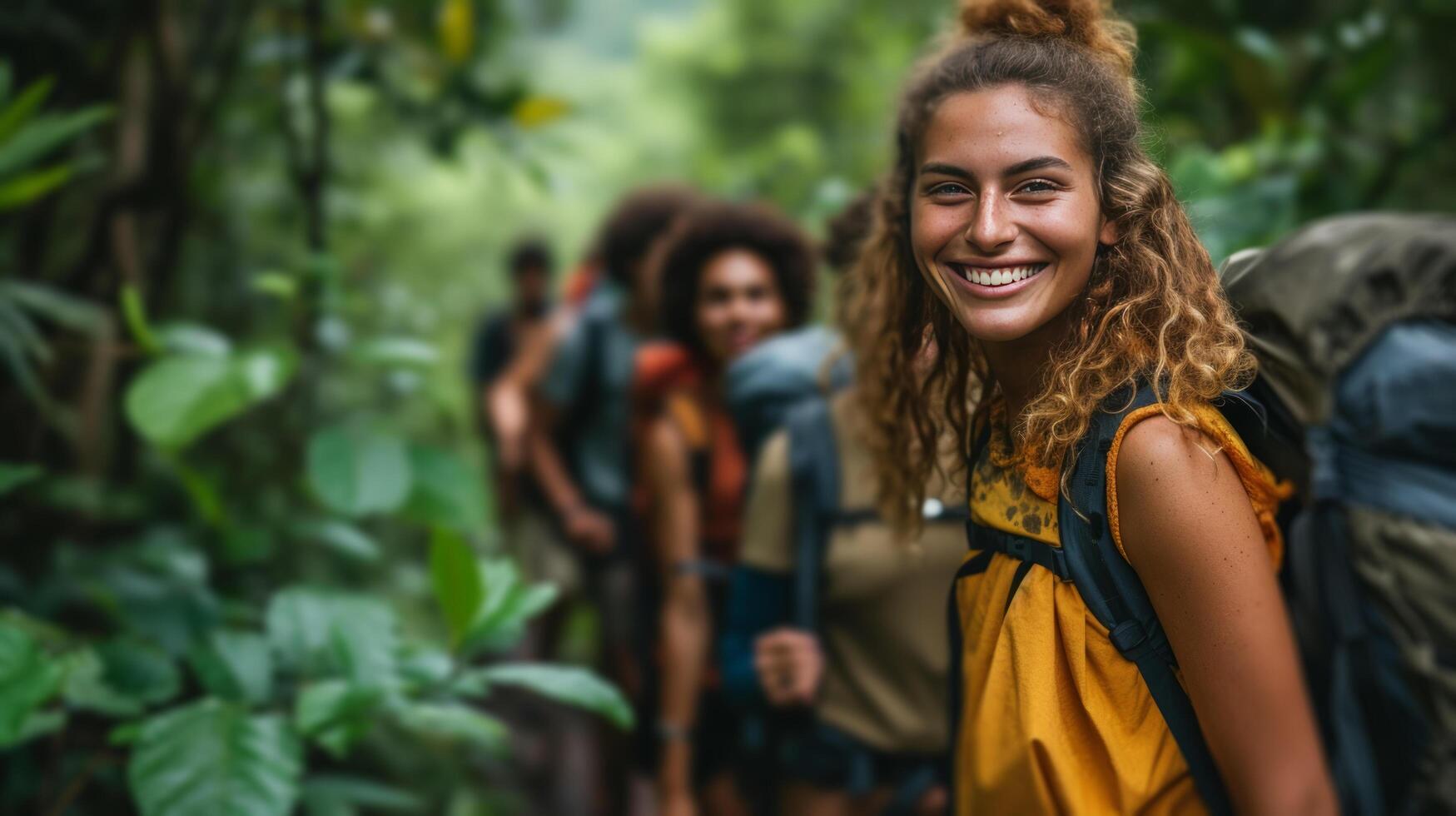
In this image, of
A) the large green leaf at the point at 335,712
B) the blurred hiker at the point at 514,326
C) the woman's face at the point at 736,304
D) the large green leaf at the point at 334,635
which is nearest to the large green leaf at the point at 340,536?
the large green leaf at the point at 334,635

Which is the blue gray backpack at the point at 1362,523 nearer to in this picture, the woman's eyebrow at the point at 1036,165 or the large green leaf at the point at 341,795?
the woman's eyebrow at the point at 1036,165

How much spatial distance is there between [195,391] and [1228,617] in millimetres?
1684

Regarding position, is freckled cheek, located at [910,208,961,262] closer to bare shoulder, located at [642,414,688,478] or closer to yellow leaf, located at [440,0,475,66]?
bare shoulder, located at [642,414,688,478]

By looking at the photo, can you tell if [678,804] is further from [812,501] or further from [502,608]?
[502,608]

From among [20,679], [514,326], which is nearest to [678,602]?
[20,679]

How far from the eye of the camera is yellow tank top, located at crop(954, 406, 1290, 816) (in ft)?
3.94

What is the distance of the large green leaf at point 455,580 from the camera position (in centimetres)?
181

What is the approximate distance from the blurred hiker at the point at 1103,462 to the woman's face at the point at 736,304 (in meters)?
1.98

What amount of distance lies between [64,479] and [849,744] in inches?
70.5

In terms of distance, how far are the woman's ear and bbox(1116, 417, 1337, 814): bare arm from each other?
Result: 0.21 meters

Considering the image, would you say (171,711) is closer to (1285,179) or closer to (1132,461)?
(1132,461)

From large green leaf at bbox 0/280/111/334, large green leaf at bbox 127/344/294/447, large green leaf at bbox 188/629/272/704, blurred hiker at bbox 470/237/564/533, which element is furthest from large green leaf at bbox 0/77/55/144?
blurred hiker at bbox 470/237/564/533

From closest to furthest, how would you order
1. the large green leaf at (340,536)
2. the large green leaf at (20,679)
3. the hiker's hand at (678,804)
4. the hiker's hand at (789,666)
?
the large green leaf at (20,679)
the hiker's hand at (789,666)
the large green leaf at (340,536)
the hiker's hand at (678,804)

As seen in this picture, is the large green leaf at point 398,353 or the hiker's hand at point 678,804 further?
the hiker's hand at point 678,804
